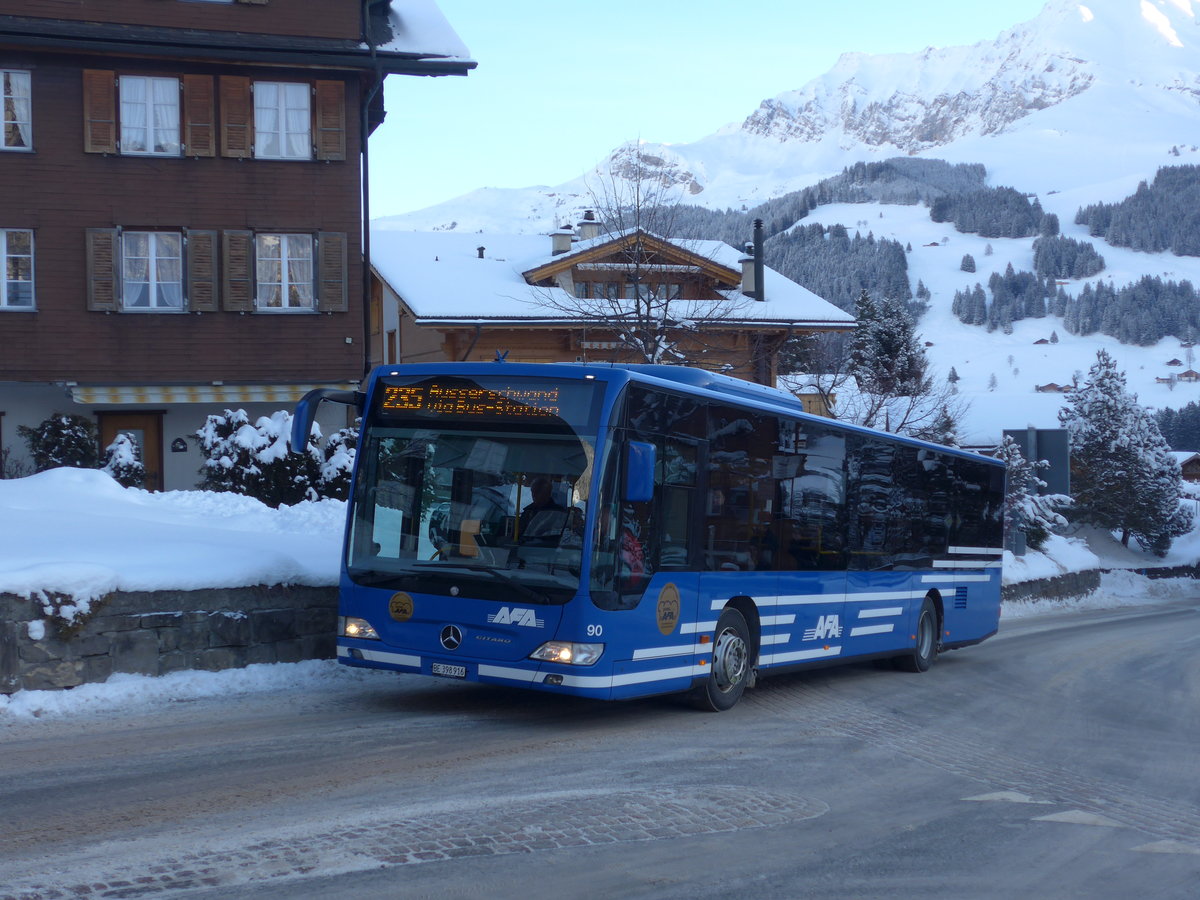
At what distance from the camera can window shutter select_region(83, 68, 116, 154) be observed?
25672mm


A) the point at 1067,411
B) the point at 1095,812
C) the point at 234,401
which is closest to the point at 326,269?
the point at 234,401

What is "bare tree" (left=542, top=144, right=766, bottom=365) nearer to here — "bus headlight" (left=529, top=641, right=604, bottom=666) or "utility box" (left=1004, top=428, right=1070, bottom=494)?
"utility box" (left=1004, top=428, right=1070, bottom=494)

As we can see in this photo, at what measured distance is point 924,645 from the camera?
16.2 meters

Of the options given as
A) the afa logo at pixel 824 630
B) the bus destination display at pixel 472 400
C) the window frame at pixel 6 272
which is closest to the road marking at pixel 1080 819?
the bus destination display at pixel 472 400

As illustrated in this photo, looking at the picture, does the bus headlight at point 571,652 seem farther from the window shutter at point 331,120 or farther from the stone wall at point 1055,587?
the stone wall at point 1055,587

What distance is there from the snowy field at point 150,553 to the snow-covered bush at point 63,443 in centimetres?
783

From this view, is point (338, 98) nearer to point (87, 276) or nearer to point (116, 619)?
point (87, 276)

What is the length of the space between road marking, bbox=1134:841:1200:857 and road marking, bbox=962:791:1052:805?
1006mm

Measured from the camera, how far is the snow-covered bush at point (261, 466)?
62.5 feet

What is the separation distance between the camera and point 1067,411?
74062 millimetres

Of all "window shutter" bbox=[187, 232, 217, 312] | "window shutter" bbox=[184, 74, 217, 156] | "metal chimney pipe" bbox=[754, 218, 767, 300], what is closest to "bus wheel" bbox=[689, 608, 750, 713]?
"window shutter" bbox=[187, 232, 217, 312]

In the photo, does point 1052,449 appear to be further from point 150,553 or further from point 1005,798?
point 150,553

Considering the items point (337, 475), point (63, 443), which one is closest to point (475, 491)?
point (337, 475)

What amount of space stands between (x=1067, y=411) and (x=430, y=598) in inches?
2744
